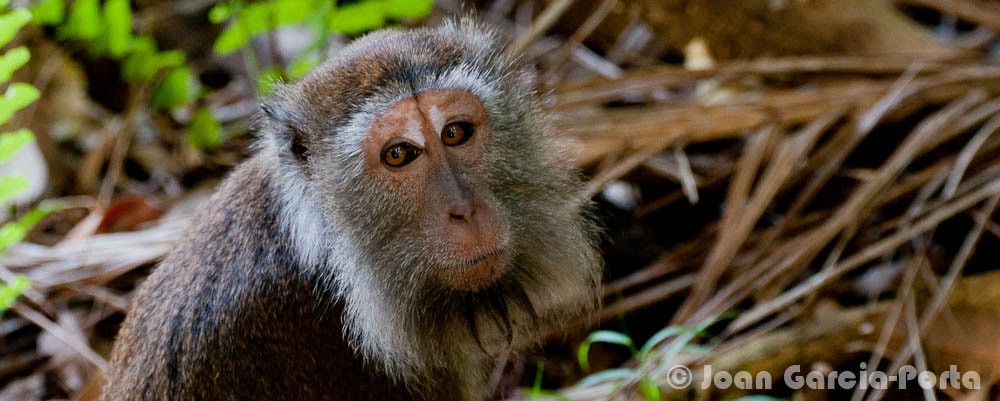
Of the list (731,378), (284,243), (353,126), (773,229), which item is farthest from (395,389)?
(773,229)

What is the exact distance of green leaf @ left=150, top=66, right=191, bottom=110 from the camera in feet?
20.0

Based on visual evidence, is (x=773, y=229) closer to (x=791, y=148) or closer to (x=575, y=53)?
(x=791, y=148)

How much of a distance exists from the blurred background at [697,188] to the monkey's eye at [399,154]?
3.39 feet

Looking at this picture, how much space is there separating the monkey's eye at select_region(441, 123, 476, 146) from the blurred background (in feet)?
2.84

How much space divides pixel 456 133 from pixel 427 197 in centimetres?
26

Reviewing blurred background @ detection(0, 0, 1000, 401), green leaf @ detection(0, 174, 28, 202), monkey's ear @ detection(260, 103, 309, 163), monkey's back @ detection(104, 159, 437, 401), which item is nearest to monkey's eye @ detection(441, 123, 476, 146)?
monkey's ear @ detection(260, 103, 309, 163)

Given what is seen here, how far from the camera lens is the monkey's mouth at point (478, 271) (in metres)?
3.03

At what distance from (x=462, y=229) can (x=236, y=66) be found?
502cm

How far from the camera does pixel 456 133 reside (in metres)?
3.14

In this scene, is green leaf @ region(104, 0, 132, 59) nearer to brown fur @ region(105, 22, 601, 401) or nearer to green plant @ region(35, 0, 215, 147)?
green plant @ region(35, 0, 215, 147)

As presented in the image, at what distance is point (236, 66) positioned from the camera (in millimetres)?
7438

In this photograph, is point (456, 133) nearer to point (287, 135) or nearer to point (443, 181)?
point (443, 181)

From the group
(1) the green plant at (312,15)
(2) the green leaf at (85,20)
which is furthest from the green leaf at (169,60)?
(1) the green plant at (312,15)

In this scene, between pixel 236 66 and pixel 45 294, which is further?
pixel 236 66
